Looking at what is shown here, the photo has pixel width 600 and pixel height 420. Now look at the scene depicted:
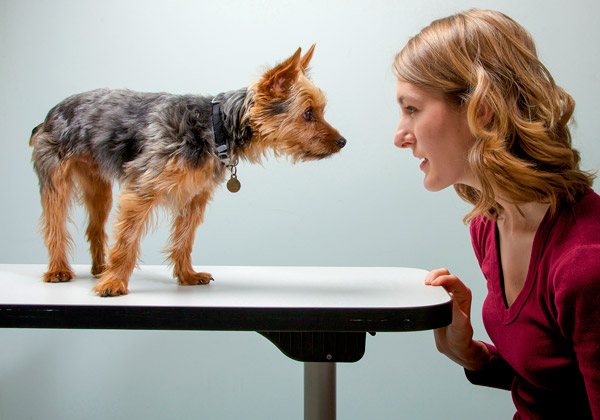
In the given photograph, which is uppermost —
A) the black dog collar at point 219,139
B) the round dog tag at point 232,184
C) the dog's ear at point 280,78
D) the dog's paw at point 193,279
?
the dog's ear at point 280,78

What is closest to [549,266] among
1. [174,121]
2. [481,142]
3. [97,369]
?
[481,142]

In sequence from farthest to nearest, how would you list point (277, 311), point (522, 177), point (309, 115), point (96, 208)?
point (96, 208), point (309, 115), point (277, 311), point (522, 177)

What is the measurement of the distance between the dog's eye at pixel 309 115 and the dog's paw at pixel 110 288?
671mm

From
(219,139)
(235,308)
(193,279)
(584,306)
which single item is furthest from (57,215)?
(584,306)

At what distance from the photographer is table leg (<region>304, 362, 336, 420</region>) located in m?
1.59

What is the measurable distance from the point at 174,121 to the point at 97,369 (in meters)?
1.71

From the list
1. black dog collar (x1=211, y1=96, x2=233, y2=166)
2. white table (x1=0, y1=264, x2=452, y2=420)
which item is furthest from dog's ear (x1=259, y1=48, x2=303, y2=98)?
white table (x1=0, y1=264, x2=452, y2=420)

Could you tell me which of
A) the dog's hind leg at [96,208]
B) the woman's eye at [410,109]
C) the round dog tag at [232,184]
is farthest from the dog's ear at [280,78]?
the dog's hind leg at [96,208]

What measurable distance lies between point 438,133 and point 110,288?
898 millimetres

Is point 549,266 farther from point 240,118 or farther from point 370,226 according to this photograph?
point 370,226

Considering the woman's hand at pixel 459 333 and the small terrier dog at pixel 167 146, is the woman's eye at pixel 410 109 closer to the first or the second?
the small terrier dog at pixel 167 146

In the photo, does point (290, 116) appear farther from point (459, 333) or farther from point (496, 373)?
point (496, 373)

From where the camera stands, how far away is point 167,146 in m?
1.55

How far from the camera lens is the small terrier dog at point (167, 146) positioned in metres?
1.54
